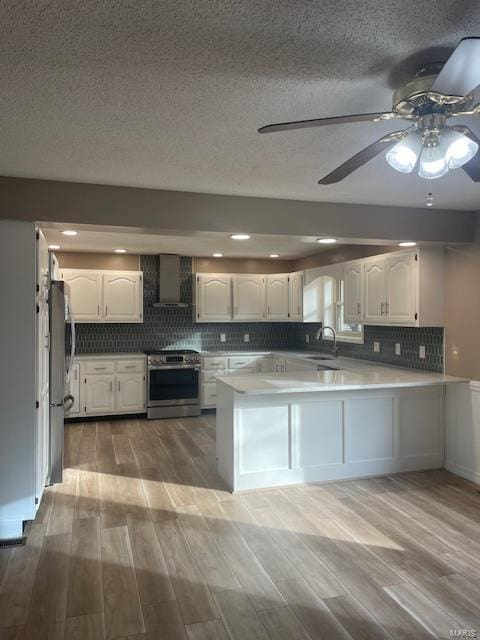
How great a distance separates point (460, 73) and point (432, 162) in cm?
52

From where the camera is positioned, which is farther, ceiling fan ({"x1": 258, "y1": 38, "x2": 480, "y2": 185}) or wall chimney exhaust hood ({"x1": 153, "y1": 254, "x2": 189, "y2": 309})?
wall chimney exhaust hood ({"x1": 153, "y1": 254, "x2": 189, "y2": 309})

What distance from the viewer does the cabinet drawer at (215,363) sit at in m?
6.50

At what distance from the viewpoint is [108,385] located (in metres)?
6.12

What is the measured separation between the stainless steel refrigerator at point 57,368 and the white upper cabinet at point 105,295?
2.22 m

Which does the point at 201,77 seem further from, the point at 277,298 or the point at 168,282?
the point at 277,298

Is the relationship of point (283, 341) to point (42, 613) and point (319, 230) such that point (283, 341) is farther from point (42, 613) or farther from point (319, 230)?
point (42, 613)

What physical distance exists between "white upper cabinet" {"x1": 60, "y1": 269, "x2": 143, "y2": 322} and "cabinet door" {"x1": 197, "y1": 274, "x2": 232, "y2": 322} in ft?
2.80

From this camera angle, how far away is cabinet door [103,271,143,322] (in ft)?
20.3

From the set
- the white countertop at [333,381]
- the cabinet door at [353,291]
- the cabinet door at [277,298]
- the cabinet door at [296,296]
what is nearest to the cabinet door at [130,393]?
the cabinet door at [277,298]

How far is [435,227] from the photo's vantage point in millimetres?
3939

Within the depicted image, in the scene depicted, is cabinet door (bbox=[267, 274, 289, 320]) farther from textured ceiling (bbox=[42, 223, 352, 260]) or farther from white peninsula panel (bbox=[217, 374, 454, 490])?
white peninsula panel (bbox=[217, 374, 454, 490])

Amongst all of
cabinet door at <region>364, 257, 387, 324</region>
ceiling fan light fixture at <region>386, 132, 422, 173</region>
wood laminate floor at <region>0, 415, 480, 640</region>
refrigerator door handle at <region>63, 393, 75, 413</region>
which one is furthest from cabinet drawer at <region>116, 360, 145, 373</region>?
ceiling fan light fixture at <region>386, 132, 422, 173</region>

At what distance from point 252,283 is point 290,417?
129 inches

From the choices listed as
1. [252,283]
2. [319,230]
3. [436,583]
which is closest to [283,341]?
[252,283]
